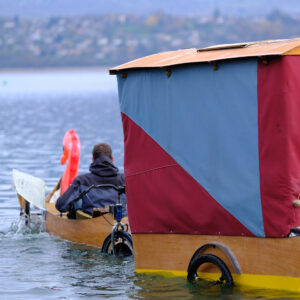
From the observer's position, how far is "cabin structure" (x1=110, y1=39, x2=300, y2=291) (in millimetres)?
8438

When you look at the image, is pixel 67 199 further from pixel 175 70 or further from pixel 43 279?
pixel 175 70

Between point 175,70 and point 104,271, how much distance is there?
3.05 metres

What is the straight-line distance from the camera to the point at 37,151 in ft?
116

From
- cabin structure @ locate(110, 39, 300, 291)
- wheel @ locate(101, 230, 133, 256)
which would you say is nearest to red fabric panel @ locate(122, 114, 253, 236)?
cabin structure @ locate(110, 39, 300, 291)

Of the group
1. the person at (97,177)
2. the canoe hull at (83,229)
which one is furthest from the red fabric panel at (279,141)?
the person at (97,177)

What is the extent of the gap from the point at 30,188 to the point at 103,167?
316cm

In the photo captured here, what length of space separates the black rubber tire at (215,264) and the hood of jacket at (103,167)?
3.78 m

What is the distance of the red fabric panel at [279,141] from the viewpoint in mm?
8328

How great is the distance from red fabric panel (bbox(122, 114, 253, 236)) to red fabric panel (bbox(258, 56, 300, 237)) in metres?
0.42

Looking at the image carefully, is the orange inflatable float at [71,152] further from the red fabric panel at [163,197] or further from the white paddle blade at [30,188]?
the red fabric panel at [163,197]

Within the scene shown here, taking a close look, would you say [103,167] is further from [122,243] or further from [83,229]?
[122,243]

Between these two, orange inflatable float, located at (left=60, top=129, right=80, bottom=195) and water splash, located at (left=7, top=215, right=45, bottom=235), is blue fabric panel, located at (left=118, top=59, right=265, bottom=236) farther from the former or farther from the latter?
orange inflatable float, located at (left=60, top=129, right=80, bottom=195)

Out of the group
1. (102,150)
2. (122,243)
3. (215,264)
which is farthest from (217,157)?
(102,150)

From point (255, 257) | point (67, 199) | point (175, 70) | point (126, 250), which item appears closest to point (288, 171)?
point (255, 257)
